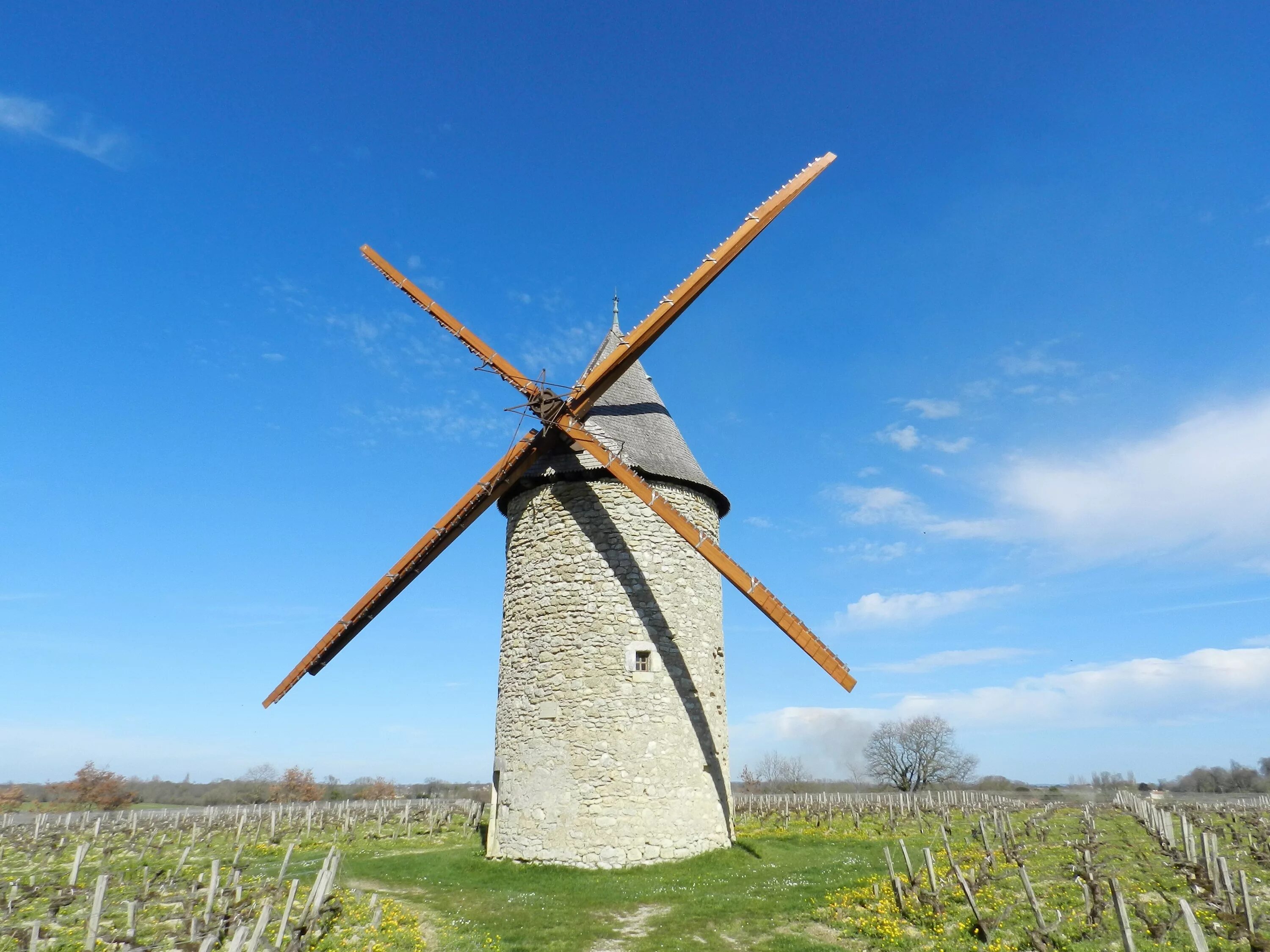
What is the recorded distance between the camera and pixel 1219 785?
6838 centimetres

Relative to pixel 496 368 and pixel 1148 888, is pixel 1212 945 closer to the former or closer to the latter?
pixel 1148 888

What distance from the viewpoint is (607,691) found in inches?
513

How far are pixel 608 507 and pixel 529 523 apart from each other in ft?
6.00

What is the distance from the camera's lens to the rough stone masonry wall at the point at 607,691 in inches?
497

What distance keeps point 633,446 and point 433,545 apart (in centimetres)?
443

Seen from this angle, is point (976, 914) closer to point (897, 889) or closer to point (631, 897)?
point (897, 889)

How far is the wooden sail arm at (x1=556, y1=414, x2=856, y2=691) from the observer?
1206cm

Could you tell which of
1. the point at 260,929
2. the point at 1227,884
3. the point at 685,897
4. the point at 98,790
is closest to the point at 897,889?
the point at 685,897

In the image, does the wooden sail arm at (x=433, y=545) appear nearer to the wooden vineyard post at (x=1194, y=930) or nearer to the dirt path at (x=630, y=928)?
the dirt path at (x=630, y=928)

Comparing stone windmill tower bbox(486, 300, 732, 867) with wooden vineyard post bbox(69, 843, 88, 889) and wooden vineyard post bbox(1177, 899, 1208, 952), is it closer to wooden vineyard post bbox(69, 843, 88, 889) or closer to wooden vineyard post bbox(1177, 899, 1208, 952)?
wooden vineyard post bbox(69, 843, 88, 889)

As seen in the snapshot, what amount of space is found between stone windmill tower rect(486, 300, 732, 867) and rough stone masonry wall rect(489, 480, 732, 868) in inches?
1.0

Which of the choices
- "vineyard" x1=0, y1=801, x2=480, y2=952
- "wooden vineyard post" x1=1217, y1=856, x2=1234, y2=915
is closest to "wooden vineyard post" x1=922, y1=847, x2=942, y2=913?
"wooden vineyard post" x1=1217, y1=856, x2=1234, y2=915

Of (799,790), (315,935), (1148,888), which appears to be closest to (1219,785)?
(799,790)

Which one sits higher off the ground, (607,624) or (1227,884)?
(607,624)
